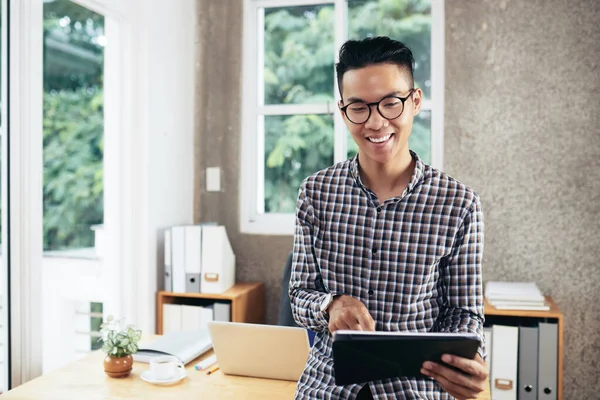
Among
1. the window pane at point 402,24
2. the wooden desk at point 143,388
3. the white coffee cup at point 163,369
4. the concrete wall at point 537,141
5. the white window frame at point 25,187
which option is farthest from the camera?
the window pane at point 402,24

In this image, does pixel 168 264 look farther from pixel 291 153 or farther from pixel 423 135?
pixel 423 135

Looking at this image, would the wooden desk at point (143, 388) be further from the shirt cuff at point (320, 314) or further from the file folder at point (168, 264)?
the file folder at point (168, 264)

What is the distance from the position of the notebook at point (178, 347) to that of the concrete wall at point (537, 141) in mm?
1644

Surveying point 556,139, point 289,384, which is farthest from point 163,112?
point 556,139

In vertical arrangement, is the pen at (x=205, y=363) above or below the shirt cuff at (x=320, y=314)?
below

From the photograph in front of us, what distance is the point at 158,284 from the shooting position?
2.98 meters

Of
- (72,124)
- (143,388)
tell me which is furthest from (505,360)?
(72,124)

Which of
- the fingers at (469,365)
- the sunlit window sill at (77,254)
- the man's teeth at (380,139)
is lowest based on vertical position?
the fingers at (469,365)

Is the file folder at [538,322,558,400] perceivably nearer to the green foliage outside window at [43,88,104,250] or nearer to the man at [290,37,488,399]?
the man at [290,37,488,399]

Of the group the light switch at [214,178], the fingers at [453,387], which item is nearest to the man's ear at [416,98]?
the fingers at [453,387]

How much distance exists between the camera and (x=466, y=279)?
4.09ft

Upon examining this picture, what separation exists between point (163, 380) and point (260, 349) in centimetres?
31

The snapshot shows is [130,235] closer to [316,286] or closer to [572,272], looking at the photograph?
[316,286]

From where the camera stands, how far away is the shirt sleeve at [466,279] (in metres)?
1.25
